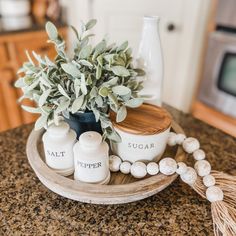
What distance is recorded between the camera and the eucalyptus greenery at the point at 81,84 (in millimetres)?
577

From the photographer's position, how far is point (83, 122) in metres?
0.66

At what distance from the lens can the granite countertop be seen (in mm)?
544

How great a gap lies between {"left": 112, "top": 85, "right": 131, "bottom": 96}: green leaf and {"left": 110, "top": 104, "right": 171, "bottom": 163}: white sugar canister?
9 centimetres

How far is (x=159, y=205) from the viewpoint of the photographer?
61cm

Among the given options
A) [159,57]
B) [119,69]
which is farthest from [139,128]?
[159,57]

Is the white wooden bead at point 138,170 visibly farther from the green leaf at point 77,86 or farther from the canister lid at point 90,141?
the green leaf at point 77,86

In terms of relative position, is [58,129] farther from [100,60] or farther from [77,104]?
[100,60]

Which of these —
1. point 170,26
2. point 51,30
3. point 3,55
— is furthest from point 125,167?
point 170,26

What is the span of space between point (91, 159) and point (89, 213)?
0.13 metres

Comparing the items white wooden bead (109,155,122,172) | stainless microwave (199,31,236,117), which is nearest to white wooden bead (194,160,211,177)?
white wooden bead (109,155,122,172)

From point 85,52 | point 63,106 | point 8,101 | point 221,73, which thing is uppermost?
point 85,52

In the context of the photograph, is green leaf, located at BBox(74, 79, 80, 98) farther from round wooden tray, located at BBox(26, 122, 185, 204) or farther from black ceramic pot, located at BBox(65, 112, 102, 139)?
round wooden tray, located at BBox(26, 122, 185, 204)

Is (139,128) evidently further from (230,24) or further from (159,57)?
(230,24)

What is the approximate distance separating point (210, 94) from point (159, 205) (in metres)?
1.46
